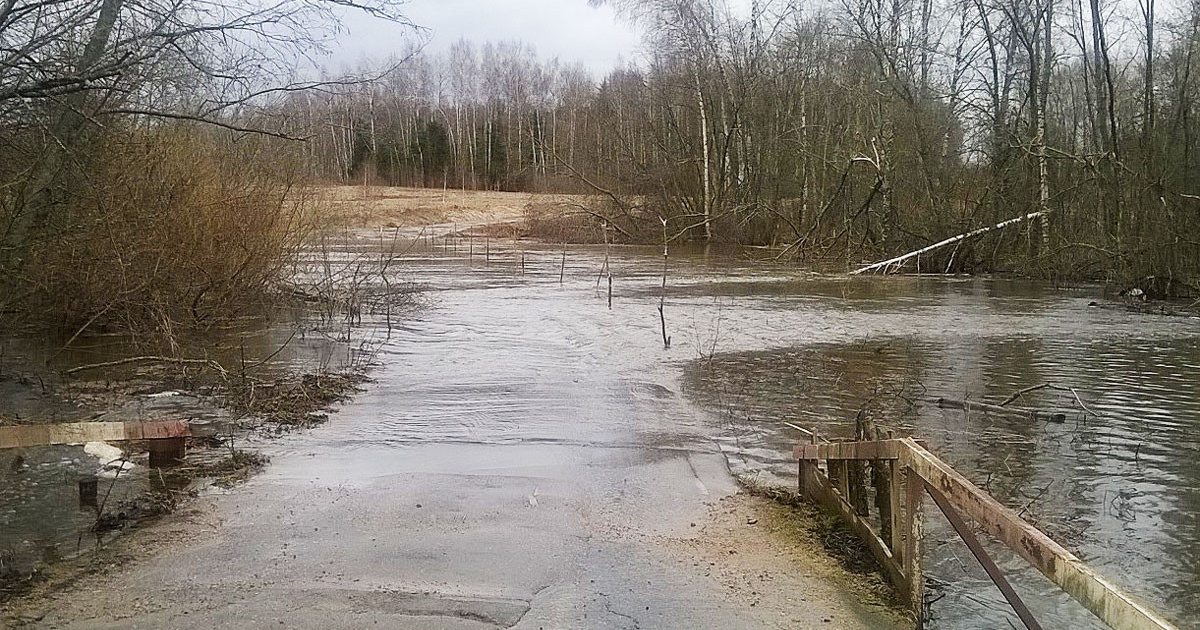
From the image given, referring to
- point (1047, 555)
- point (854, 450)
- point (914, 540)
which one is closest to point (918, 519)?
point (914, 540)

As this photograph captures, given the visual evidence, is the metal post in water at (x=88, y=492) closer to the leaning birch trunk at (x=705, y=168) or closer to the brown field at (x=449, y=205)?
the leaning birch trunk at (x=705, y=168)

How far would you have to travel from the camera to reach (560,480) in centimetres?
786

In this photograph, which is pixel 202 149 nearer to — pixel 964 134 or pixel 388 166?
pixel 964 134

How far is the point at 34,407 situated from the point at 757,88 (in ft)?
114

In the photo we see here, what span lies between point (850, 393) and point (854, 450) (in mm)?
5931

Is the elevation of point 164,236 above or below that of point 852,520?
above

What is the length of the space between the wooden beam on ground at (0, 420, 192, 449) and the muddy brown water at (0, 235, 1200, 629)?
22.9 inches

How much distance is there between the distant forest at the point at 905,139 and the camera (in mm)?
22062

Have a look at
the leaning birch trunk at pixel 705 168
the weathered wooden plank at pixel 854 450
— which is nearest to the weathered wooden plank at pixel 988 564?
the weathered wooden plank at pixel 854 450

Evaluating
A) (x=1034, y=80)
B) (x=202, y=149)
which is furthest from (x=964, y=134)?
(x=202, y=149)

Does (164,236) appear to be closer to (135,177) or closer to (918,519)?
(135,177)

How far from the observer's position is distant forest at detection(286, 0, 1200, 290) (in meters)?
22.1

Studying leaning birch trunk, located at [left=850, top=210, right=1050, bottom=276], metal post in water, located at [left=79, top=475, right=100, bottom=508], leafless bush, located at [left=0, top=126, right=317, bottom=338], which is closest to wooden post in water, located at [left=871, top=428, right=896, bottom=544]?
metal post in water, located at [left=79, top=475, right=100, bottom=508]

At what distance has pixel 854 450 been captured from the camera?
613 centimetres
